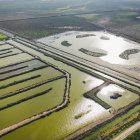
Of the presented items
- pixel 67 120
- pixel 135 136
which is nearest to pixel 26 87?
pixel 67 120

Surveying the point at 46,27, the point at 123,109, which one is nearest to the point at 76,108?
the point at 123,109

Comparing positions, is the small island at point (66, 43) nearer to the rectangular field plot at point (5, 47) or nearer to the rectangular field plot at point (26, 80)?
the rectangular field plot at point (5, 47)

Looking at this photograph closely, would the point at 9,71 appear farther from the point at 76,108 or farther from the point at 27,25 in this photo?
the point at 27,25

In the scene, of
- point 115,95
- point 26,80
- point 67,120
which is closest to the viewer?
point 67,120

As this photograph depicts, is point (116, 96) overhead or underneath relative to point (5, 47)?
overhead

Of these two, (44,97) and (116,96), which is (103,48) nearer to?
(116,96)

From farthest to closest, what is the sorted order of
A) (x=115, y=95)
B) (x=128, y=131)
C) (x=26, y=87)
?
(x=26, y=87) < (x=115, y=95) < (x=128, y=131)

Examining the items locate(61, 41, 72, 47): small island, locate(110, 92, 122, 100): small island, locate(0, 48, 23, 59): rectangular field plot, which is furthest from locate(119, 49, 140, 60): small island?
locate(0, 48, 23, 59): rectangular field plot
